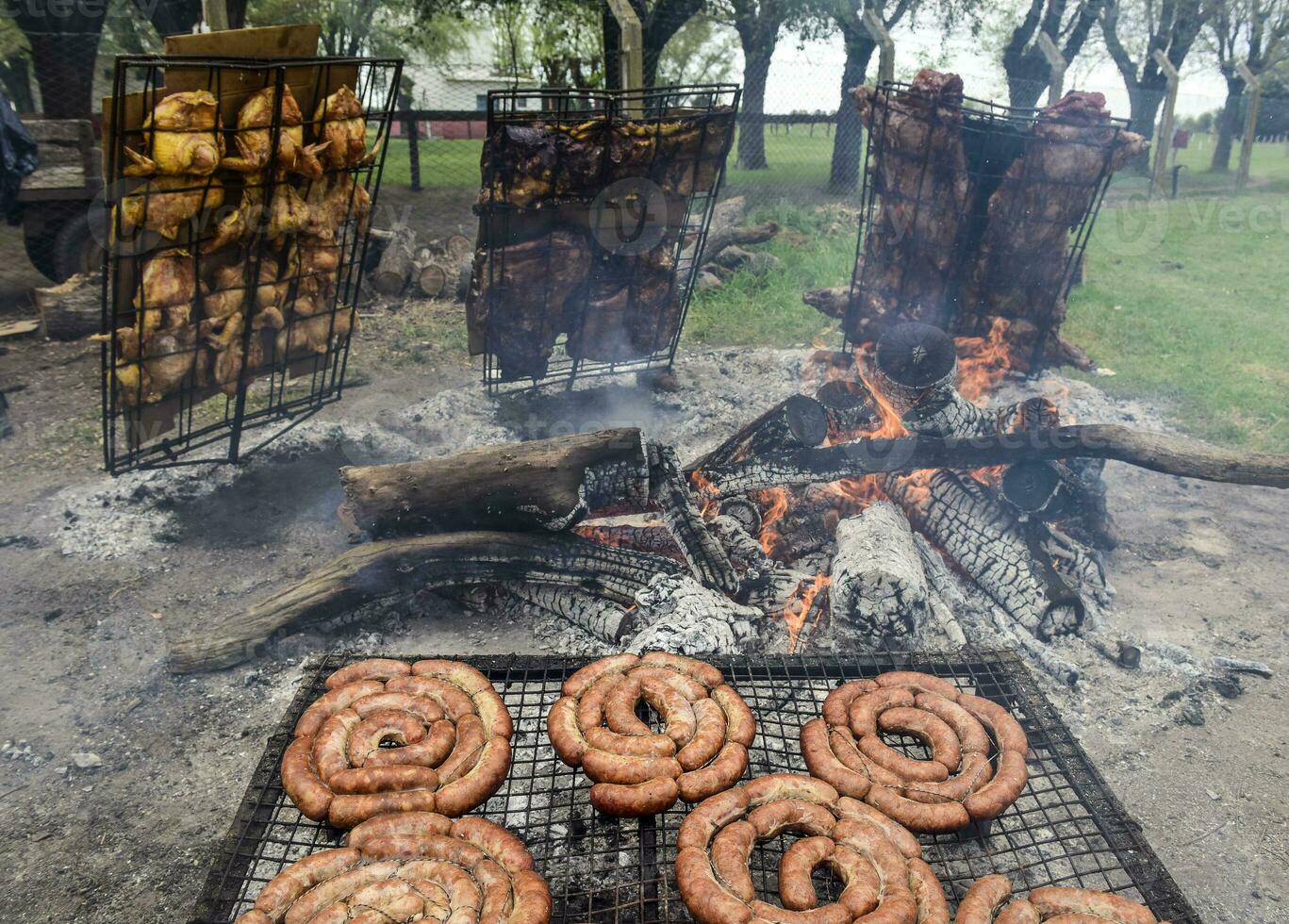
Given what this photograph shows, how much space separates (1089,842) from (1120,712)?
5.48ft

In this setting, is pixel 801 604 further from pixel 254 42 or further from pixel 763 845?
pixel 254 42

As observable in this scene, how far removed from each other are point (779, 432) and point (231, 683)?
3928 millimetres

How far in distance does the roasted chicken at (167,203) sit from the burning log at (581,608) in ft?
9.05

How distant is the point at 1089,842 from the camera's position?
10.5 feet

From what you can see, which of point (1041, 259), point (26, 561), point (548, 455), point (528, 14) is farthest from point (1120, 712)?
point (528, 14)

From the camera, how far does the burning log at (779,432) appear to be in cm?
606

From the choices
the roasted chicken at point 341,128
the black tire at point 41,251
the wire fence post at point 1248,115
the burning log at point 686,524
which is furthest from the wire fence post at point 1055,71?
the black tire at point 41,251

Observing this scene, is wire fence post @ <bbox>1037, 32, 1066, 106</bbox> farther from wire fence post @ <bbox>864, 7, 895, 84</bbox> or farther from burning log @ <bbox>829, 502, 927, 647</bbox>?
burning log @ <bbox>829, 502, 927, 647</bbox>

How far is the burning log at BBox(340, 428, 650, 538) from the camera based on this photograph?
5121 mm

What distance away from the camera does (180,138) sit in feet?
13.9

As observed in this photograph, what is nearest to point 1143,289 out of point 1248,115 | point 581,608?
point 1248,115

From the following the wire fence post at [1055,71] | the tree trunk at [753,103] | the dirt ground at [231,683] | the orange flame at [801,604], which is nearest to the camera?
the dirt ground at [231,683]

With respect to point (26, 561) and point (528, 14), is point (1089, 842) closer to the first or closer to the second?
point (26, 561)

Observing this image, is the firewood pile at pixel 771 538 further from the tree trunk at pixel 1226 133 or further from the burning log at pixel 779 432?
the tree trunk at pixel 1226 133
